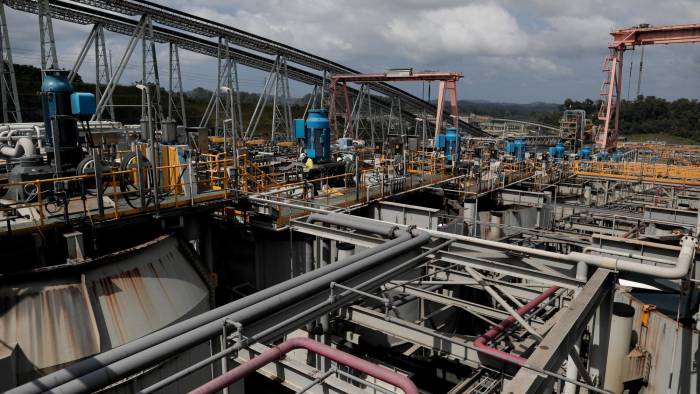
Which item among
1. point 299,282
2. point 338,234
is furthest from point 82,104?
point 299,282

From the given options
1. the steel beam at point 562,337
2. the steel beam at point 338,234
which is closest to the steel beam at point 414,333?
the steel beam at point 562,337

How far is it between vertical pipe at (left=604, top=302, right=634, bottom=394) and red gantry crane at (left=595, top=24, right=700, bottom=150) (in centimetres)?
3233

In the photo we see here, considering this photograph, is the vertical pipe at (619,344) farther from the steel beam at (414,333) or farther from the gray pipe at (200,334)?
the gray pipe at (200,334)

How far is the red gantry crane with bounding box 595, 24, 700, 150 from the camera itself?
3322 centimetres

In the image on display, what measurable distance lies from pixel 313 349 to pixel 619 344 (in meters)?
8.70

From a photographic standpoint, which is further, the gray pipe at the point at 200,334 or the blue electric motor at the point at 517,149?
the blue electric motor at the point at 517,149

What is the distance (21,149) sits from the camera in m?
12.3

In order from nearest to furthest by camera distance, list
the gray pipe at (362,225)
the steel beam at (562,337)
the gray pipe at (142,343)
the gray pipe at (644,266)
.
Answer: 1. the gray pipe at (142,343)
2. the steel beam at (562,337)
3. the gray pipe at (644,266)
4. the gray pipe at (362,225)

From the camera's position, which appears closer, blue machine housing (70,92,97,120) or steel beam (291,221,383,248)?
steel beam (291,221,383,248)

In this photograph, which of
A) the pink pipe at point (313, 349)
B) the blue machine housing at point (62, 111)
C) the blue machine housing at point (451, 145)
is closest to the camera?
the pink pipe at point (313, 349)

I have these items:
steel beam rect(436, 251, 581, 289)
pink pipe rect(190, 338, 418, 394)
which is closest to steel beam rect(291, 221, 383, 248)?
steel beam rect(436, 251, 581, 289)

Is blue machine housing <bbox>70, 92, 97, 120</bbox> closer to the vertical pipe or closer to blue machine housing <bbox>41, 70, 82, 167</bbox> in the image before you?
blue machine housing <bbox>41, 70, 82, 167</bbox>

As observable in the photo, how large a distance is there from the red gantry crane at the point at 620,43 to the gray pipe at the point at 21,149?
3943 cm

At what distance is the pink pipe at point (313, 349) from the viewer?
141 inches
